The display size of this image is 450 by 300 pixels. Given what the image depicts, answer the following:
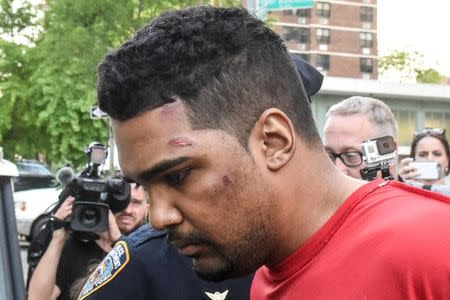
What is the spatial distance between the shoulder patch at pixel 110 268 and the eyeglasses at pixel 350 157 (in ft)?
4.30

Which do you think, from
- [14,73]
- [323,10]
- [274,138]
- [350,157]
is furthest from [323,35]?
[274,138]

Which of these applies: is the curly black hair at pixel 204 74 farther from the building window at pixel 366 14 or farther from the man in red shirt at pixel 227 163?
the building window at pixel 366 14

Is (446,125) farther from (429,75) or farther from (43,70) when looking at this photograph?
(429,75)

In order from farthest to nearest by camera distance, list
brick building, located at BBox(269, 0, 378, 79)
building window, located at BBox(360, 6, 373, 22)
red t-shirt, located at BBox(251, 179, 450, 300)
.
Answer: building window, located at BBox(360, 6, 373, 22), brick building, located at BBox(269, 0, 378, 79), red t-shirt, located at BBox(251, 179, 450, 300)

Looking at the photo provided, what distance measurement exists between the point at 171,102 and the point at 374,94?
35012mm

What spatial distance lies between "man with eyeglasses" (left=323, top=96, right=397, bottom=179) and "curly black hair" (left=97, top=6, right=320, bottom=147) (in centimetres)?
185

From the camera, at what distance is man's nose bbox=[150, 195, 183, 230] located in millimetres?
1585

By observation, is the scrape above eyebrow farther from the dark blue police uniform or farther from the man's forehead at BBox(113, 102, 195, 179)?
the dark blue police uniform

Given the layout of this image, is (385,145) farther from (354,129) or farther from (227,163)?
(227,163)

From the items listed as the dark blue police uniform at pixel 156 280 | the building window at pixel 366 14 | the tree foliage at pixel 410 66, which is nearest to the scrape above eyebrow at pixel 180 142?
the dark blue police uniform at pixel 156 280

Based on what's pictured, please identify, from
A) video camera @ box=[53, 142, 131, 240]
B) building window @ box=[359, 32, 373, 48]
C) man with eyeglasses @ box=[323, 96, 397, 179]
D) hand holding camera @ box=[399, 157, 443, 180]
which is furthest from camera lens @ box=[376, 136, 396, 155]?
building window @ box=[359, 32, 373, 48]

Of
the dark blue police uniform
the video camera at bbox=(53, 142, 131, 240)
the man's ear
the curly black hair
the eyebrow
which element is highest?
the curly black hair

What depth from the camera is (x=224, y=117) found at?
1.59 m

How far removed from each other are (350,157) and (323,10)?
73.3 meters
